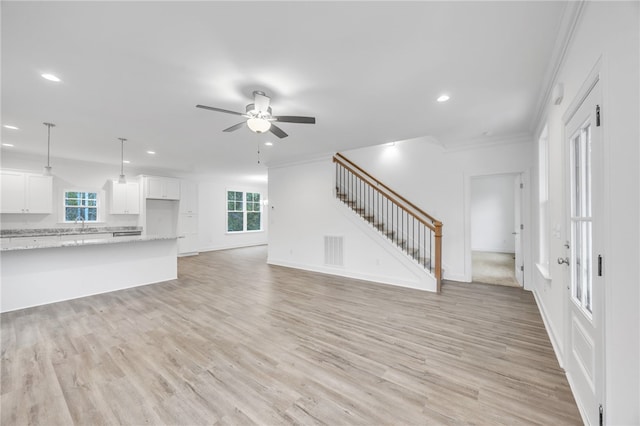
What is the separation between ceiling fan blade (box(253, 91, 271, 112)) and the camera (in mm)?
2793

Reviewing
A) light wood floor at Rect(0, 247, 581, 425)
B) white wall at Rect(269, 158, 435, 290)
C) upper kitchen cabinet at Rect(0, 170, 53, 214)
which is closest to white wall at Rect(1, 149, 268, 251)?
upper kitchen cabinet at Rect(0, 170, 53, 214)

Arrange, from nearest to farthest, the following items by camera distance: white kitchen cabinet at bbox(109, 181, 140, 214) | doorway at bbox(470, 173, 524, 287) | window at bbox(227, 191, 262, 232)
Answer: white kitchen cabinet at bbox(109, 181, 140, 214)
doorway at bbox(470, 173, 524, 287)
window at bbox(227, 191, 262, 232)

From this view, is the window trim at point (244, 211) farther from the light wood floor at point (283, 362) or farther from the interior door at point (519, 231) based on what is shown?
the interior door at point (519, 231)

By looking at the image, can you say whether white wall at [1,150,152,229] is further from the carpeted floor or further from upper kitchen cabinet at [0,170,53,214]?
the carpeted floor

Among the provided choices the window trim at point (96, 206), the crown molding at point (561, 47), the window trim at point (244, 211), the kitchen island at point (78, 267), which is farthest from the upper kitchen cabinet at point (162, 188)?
the crown molding at point (561, 47)

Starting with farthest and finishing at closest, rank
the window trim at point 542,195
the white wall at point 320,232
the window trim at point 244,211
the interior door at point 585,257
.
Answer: the window trim at point 244,211
the white wall at point 320,232
the window trim at point 542,195
the interior door at point 585,257

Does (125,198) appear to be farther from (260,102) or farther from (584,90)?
(584,90)

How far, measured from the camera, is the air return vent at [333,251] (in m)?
5.68

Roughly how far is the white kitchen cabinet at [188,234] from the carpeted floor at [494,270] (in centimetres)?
825

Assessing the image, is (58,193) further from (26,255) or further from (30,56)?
(30,56)

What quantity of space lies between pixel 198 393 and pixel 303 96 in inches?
122

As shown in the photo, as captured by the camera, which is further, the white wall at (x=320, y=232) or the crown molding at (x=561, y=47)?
the white wall at (x=320, y=232)

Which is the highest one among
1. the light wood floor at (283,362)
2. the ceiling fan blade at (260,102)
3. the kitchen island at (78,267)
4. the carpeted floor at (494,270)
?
the ceiling fan blade at (260,102)

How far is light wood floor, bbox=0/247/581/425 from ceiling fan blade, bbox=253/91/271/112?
8.53 ft
